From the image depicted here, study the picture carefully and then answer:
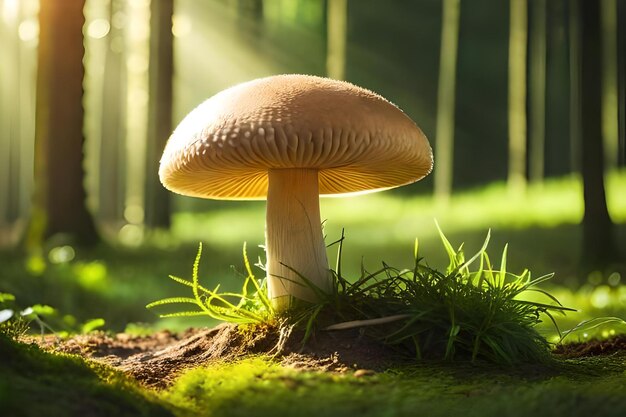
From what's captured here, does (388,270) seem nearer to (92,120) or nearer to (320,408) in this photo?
(320,408)

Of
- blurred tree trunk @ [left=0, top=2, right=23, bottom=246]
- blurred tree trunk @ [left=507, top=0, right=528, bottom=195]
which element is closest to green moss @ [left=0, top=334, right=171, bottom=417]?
blurred tree trunk @ [left=507, top=0, right=528, bottom=195]

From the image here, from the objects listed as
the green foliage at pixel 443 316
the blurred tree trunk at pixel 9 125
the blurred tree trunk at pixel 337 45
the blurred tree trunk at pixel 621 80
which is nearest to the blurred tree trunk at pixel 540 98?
the blurred tree trunk at pixel 621 80

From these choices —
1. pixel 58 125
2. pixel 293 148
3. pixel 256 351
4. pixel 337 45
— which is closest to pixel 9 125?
pixel 337 45

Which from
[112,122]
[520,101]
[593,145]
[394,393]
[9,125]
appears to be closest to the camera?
[394,393]

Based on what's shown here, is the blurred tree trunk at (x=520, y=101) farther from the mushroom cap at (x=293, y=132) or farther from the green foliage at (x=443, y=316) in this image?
the mushroom cap at (x=293, y=132)

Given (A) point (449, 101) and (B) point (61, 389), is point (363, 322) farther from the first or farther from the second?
(A) point (449, 101)

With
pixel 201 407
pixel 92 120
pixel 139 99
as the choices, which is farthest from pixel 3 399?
pixel 92 120

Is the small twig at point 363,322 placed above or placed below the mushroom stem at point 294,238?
below
